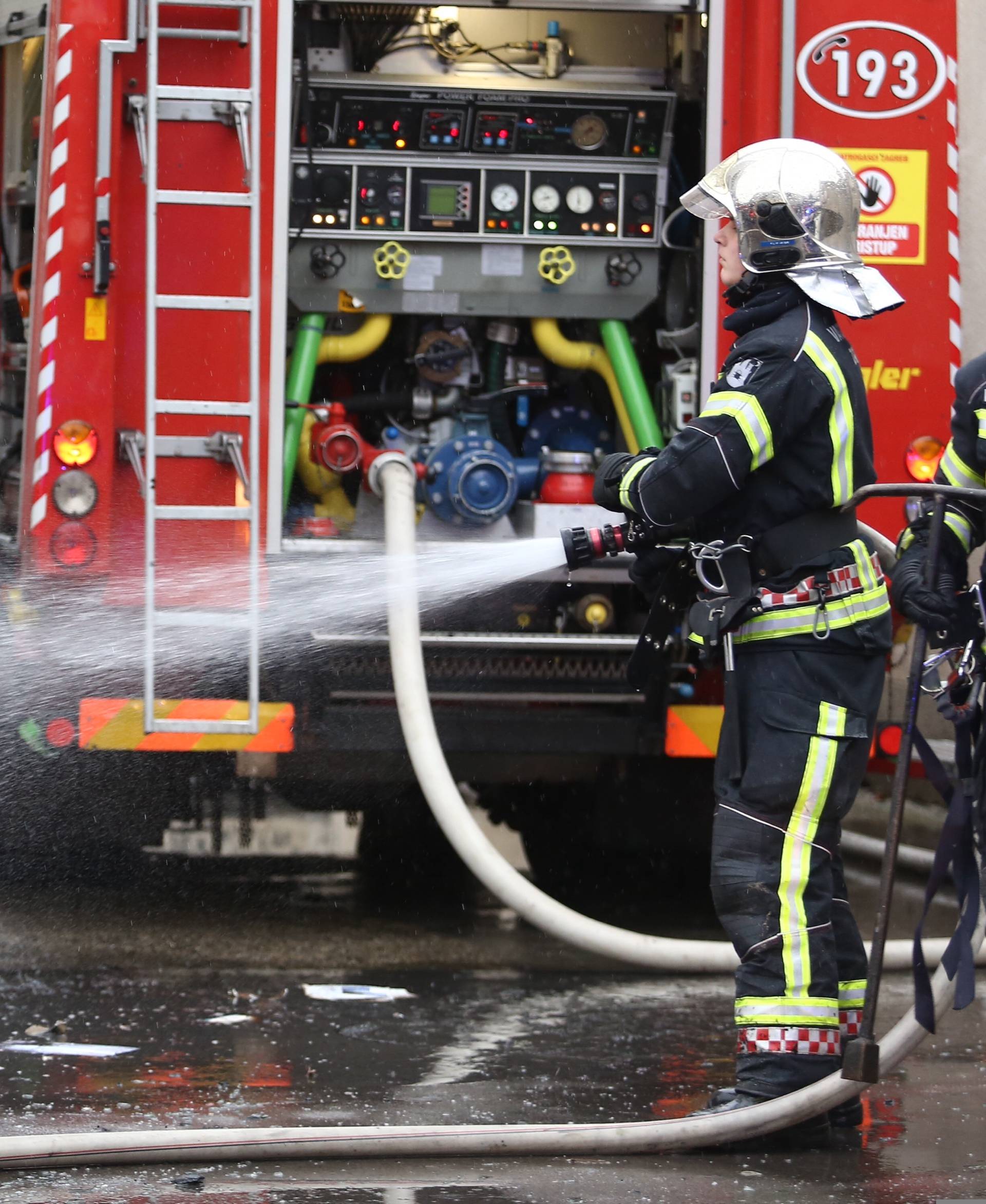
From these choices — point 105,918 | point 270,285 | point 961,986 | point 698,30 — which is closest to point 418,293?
point 270,285

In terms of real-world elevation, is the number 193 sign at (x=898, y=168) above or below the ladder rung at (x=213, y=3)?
below

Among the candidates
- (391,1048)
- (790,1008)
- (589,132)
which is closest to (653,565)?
(790,1008)

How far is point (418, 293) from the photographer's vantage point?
529 cm

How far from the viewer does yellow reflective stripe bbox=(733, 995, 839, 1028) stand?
10.6ft

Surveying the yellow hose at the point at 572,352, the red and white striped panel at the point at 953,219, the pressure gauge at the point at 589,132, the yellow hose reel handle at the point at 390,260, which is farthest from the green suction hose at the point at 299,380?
the red and white striped panel at the point at 953,219

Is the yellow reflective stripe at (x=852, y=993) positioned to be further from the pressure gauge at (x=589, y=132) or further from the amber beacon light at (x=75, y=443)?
A: the pressure gauge at (x=589, y=132)

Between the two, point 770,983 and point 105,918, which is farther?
point 105,918

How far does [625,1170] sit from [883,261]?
2677mm

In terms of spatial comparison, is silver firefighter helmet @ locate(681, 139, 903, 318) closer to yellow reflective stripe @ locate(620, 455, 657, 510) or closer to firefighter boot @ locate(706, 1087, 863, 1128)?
yellow reflective stripe @ locate(620, 455, 657, 510)

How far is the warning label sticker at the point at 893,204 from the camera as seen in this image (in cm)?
471

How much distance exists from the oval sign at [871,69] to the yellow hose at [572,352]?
3.56 feet

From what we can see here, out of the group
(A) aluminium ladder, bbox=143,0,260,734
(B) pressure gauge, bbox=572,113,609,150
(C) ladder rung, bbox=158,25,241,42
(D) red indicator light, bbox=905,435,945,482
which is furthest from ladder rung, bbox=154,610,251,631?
(B) pressure gauge, bbox=572,113,609,150

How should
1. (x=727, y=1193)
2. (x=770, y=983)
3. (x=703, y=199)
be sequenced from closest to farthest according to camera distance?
1. (x=727, y=1193)
2. (x=770, y=983)
3. (x=703, y=199)

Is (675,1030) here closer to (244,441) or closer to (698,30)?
(244,441)
